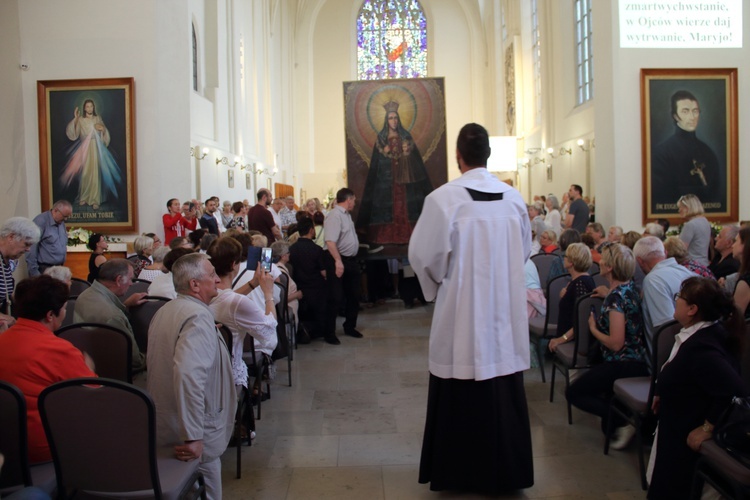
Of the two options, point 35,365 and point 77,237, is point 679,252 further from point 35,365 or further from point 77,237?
point 77,237

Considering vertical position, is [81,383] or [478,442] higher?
[81,383]

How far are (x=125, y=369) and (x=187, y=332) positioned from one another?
0.87m

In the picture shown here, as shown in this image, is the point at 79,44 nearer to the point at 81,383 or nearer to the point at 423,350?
the point at 423,350

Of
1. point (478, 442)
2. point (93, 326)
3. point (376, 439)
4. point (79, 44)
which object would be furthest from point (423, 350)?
point (79, 44)

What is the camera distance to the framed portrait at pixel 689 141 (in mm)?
9766

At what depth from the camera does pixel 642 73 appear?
9797 millimetres

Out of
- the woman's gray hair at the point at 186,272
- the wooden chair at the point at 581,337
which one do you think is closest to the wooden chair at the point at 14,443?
the woman's gray hair at the point at 186,272

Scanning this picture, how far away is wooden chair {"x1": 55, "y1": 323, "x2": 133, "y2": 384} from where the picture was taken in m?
3.58

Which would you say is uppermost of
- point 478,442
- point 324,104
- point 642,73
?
point 324,104

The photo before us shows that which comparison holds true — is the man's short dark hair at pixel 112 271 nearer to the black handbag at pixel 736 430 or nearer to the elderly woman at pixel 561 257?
the black handbag at pixel 736 430

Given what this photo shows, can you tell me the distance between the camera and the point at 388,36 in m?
28.6

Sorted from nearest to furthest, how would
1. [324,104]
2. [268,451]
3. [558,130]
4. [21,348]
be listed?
[21,348], [268,451], [558,130], [324,104]

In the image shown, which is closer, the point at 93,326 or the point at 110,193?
Answer: the point at 93,326

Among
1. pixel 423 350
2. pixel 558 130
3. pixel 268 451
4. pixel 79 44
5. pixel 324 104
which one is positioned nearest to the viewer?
pixel 268 451
